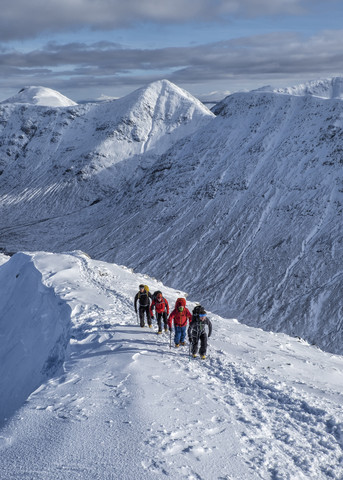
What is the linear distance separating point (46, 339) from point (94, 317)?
294 centimetres

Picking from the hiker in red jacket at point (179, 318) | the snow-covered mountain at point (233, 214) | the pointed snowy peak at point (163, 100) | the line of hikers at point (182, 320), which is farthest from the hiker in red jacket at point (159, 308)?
the pointed snowy peak at point (163, 100)

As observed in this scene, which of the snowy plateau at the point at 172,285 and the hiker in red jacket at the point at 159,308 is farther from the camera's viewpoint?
the hiker in red jacket at the point at 159,308

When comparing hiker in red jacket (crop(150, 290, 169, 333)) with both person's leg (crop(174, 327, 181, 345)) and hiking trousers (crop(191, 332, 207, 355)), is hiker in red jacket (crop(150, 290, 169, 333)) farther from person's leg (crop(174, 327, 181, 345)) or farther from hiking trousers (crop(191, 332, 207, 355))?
hiking trousers (crop(191, 332, 207, 355))

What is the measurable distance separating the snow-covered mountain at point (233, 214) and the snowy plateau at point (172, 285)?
1.37 ft

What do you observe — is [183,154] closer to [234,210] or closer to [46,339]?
[234,210]

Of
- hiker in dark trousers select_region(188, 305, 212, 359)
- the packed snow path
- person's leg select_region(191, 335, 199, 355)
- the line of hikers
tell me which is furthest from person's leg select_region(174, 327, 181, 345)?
person's leg select_region(191, 335, 199, 355)

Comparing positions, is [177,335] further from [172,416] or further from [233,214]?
[233,214]

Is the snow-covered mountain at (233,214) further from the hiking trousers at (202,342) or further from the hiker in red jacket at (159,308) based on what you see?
the hiking trousers at (202,342)

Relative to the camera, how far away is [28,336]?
70.5 feet

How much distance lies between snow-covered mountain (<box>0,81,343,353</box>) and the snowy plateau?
0.42 metres

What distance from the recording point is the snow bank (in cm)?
1728

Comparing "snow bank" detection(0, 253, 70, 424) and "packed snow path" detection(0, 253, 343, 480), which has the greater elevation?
"packed snow path" detection(0, 253, 343, 480)

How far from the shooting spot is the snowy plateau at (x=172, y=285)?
29.9 ft

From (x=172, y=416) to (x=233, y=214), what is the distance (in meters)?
83.2
